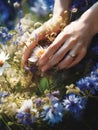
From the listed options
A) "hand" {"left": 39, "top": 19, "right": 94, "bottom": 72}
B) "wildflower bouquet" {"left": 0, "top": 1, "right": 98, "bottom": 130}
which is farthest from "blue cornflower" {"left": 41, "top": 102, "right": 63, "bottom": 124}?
"hand" {"left": 39, "top": 19, "right": 94, "bottom": 72}

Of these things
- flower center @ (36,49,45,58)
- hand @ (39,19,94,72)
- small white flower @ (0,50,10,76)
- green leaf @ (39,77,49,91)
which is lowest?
green leaf @ (39,77,49,91)

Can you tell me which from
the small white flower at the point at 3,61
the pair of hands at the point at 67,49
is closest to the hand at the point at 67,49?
the pair of hands at the point at 67,49

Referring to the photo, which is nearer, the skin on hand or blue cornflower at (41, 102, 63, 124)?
blue cornflower at (41, 102, 63, 124)

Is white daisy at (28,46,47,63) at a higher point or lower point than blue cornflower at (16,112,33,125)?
higher

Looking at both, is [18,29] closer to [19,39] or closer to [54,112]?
[19,39]

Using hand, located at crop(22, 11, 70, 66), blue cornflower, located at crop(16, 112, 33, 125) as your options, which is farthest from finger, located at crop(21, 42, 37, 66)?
blue cornflower, located at crop(16, 112, 33, 125)

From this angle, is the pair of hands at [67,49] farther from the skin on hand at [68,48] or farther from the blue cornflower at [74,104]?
the blue cornflower at [74,104]

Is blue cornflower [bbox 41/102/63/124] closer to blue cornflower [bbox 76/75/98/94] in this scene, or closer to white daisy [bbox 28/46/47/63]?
blue cornflower [bbox 76/75/98/94]

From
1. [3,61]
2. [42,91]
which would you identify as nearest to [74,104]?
[42,91]

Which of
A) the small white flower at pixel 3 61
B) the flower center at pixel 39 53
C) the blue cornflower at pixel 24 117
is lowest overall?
the blue cornflower at pixel 24 117
